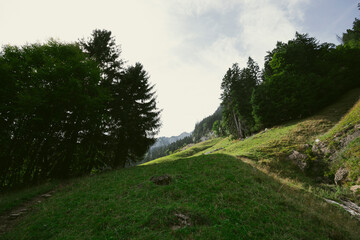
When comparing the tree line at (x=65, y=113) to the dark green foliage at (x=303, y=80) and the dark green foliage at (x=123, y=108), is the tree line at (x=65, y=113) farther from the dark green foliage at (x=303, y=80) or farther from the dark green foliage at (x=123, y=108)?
the dark green foliage at (x=303, y=80)

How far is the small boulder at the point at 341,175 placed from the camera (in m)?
10.4

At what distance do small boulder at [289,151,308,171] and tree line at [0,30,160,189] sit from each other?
1615 cm

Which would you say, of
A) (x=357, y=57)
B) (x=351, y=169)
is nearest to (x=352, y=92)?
(x=357, y=57)

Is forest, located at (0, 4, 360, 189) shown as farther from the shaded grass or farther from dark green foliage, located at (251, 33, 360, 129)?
the shaded grass

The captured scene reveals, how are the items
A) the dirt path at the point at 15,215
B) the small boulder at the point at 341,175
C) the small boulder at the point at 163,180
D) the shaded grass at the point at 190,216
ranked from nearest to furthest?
the shaded grass at the point at 190,216
the dirt path at the point at 15,215
the small boulder at the point at 163,180
the small boulder at the point at 341,175

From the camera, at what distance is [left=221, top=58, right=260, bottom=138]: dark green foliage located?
33.3 meters

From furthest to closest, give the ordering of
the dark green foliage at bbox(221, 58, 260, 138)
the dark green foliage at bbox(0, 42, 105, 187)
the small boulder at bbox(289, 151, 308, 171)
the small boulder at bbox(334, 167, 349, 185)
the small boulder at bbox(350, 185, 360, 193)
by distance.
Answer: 1. the dark green foliage at bbox(221, 58, 260, 138)
2. the small boulder at bbox(289, 151, 308, 171)
3. the dark green foliage at bbox(0, 42, 105, 187)
4. the small boulder at bbox(334, 167, 349, 185)
5. the small boulder at bbox(350, 185, 360, 193)

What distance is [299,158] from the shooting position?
13977mm

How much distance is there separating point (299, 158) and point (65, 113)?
23.3 metres

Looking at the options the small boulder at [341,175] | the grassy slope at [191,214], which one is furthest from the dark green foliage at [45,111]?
the small boulder at [341,175]

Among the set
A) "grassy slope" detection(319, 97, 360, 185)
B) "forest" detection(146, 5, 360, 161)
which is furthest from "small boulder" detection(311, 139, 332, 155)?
"forest" detection(146, 5, 360, 161)

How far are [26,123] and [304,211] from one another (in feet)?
62.8

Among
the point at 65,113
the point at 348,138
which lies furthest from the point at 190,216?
the point at 348,138

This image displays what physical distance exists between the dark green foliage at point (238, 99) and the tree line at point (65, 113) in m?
24.2
